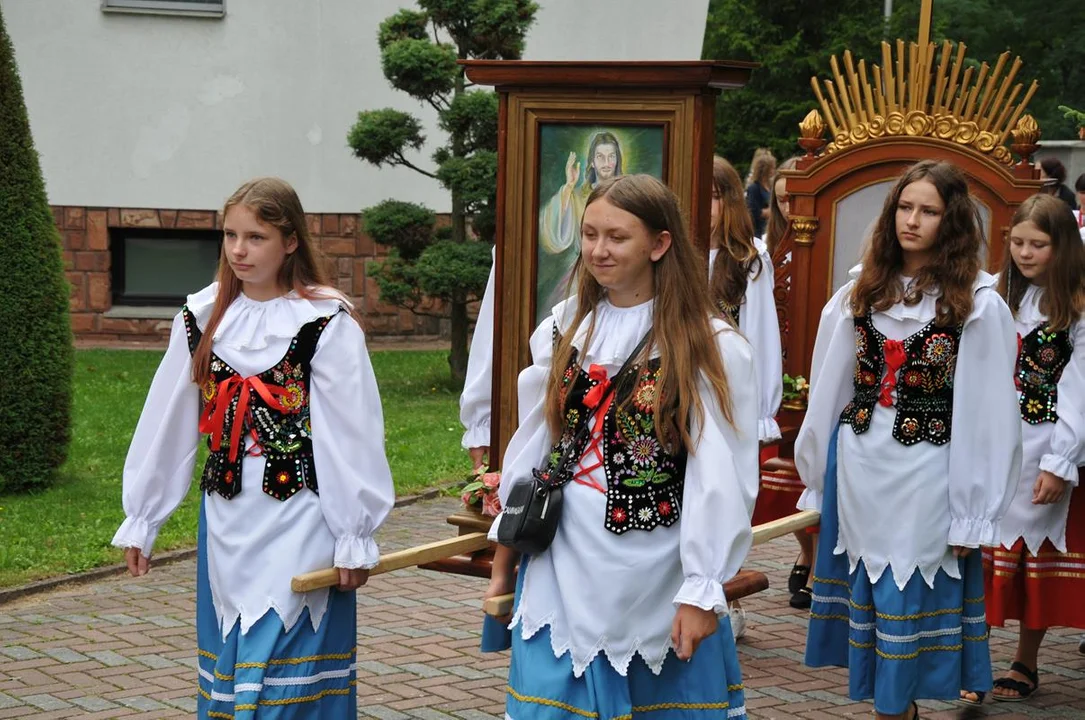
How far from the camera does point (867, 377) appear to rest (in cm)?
524

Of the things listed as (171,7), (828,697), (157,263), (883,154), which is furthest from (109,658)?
(171,7)

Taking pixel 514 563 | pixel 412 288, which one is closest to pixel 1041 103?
pixel 412 288

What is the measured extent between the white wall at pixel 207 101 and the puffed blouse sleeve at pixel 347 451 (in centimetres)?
1306

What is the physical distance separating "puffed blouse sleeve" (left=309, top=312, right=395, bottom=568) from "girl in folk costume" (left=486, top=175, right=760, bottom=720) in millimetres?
537

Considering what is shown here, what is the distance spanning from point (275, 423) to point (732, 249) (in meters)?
3.19

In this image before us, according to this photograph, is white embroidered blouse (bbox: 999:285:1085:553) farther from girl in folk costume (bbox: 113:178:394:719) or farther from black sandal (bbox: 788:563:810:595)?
girl in folk costume (bbox: 113:178:394:719)

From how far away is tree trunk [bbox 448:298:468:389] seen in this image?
1416 cm

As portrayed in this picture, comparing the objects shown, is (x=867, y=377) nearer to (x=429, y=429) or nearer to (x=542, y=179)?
(x=542, y=179)

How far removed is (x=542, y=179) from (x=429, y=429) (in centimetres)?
664

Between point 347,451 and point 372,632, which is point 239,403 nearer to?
point 347,451

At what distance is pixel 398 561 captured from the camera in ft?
13.9

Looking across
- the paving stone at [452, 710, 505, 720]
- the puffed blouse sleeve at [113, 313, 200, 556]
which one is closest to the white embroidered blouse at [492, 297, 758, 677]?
the puffed blouse sleeve at [113, 313, 200, 556]

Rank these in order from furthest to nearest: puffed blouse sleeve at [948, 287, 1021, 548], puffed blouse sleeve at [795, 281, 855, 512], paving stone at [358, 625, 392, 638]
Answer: paving stone at [358, 625, 392, 638], puffed blouse sleeve at [795, 281, 855, 512], puffed blouse sleeve at [948, 287, 1021, 548]

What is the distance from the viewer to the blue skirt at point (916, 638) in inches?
201
